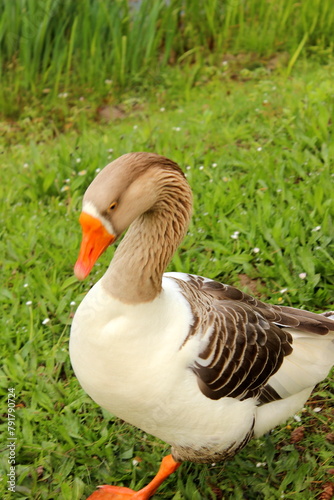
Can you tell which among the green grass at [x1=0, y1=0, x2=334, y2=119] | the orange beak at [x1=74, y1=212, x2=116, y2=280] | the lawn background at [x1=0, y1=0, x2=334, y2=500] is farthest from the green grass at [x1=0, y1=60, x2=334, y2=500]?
the orange beak at [x1=74, y1=212, x2=116, y2=280]

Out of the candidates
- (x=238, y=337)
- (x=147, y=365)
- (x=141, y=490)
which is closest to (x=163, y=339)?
(x=147, y=365)

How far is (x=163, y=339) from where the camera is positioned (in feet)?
7.66

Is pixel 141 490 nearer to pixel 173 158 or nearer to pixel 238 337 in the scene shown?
pixel 238 337

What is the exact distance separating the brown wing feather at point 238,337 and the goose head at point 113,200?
0.54 meters

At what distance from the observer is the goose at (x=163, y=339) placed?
2191 millimetres

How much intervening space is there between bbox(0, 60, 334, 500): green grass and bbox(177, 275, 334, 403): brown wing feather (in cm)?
57

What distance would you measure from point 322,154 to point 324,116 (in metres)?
0.36

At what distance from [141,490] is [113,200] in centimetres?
144

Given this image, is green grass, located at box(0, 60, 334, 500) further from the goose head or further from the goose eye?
the goose eye

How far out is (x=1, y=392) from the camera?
3.18 meters

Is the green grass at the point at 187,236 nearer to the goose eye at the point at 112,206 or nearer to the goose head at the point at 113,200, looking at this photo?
the goose head at the point at 113,200

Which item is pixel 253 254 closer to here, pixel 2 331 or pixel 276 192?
pixel 276 192

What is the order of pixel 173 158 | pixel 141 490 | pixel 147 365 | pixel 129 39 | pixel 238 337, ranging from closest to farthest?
pixel 147 365
pixel 238 337
pixel 141 490
pixel 173 158
pixel 129 39

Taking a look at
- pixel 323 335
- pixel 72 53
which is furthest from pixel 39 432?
pixel 72 53
